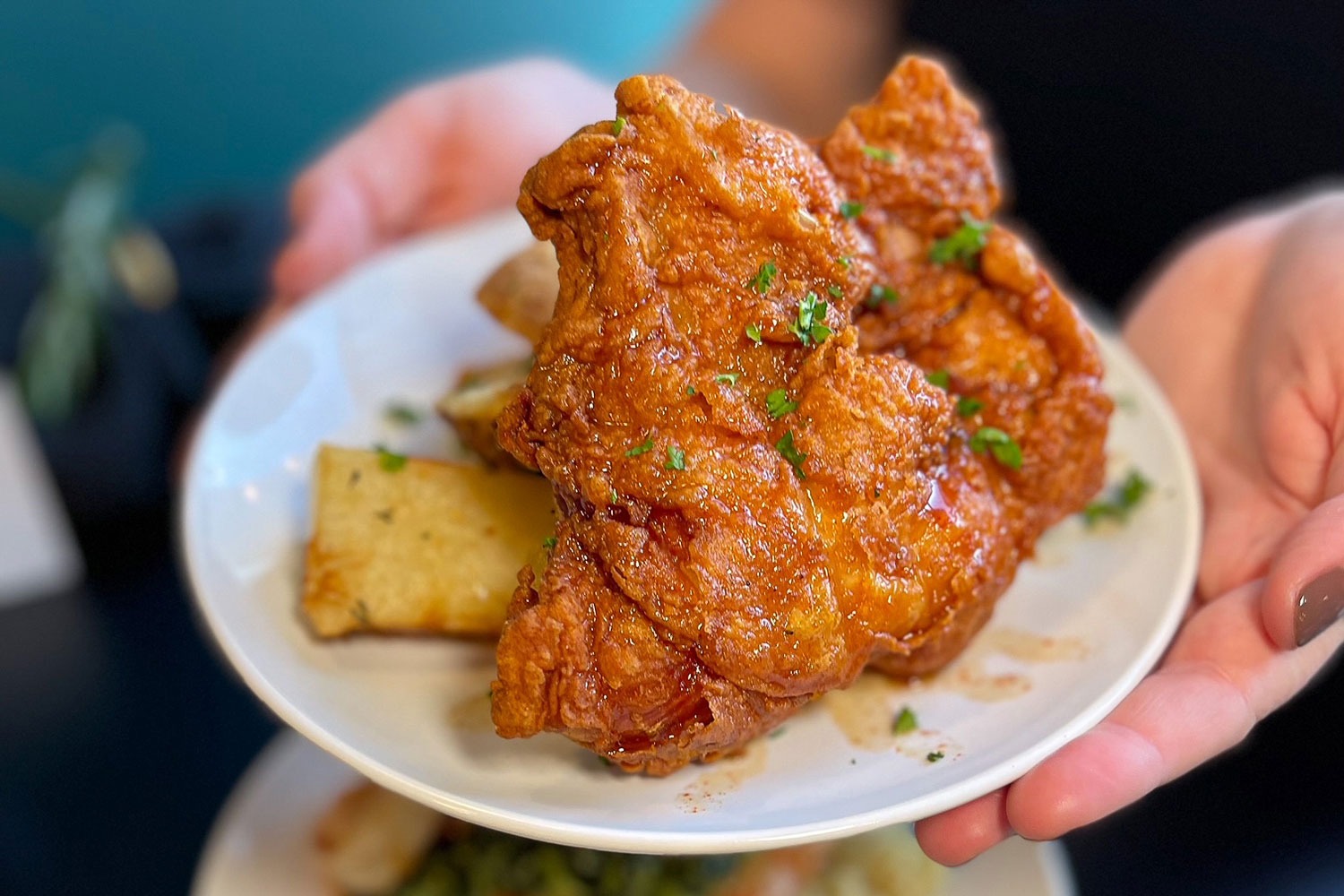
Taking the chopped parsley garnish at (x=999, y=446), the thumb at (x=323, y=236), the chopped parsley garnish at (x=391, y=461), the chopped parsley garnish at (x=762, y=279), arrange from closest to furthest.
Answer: the chopped parsley garnish at (x=762, y=279) → the chopped parsley garnish at (x=999, y=446) → the chopped parsley garnish at (x=391, y=461) → the thumb at (x=323, y=236)

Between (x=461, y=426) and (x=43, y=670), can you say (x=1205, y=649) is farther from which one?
(x=43, y=670)

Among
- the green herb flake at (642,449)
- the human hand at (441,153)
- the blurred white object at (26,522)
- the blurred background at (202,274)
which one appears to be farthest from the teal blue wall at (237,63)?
the green herb flake at (642,449)

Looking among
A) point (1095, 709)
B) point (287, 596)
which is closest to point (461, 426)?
point (287, 596)

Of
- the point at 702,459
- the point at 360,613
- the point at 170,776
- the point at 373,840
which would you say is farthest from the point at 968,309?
the point at 170,776

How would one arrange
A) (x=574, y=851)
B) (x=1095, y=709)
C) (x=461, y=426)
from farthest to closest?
(x=574, y=851), (x=461, y=426), (x=1095, y=709)

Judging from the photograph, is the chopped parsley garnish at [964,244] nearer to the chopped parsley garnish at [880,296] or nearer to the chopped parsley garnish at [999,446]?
the chopped parsley garnish at [880,296]
